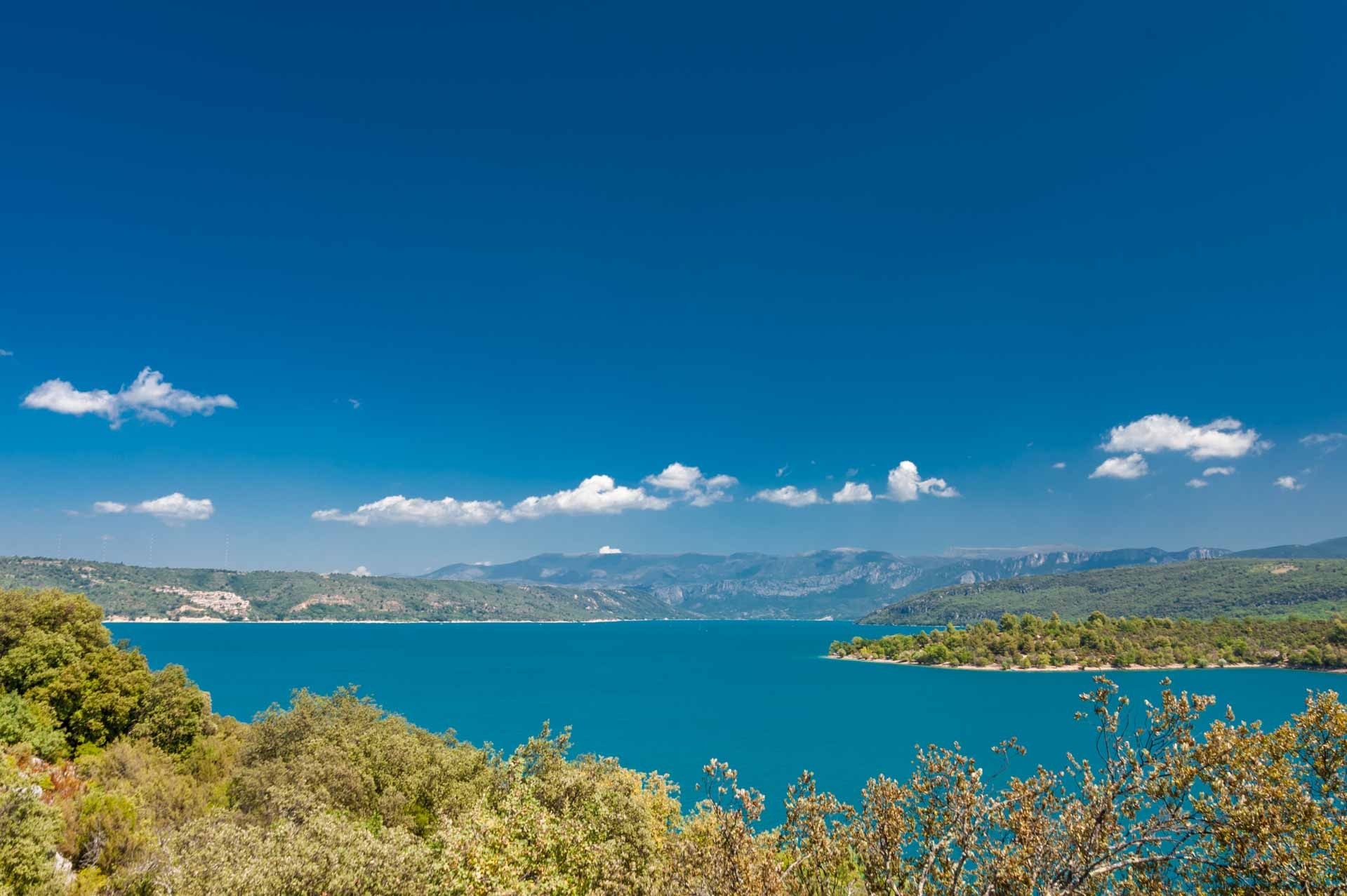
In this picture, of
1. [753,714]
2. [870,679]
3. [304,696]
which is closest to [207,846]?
[304,696]

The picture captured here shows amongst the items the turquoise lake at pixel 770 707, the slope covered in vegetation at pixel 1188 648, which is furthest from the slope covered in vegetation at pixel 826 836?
the slope covered in vegetation at pixel 1188 648

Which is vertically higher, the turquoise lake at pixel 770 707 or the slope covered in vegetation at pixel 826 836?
the slope covered in vegetation at pixel 826 836

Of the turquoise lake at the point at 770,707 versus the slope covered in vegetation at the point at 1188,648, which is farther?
the slope covered in vegetation at the point at 1188,648

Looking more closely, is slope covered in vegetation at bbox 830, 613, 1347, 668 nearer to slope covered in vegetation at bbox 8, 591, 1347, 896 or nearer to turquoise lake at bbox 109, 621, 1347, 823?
turquoise lake at bbox 109, 621, 1347, 823

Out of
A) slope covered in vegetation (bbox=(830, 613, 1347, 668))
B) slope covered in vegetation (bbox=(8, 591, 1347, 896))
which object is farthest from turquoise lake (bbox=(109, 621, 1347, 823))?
slope covered in vegetation (bbox=(8, 591, 1347, 896))

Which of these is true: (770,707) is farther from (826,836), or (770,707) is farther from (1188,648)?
(826,836)

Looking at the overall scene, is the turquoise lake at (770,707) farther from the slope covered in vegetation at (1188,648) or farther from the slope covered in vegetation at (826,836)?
the slope covered in vegetation at (826,836)

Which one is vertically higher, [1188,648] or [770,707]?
[1188,648]

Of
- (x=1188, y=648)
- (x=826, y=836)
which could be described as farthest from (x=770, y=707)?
(x=826, y=836)

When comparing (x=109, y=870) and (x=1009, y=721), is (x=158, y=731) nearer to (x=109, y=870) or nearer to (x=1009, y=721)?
(x=109, y=870)

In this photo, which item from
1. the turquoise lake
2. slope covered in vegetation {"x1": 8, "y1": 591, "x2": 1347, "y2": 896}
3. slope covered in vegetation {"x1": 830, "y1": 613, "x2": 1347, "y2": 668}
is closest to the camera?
slope covered in vegetation {"x1": 8, "y1": 591, "x2": 1347, "y2": 896}

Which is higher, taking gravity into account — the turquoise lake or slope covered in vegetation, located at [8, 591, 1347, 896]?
slope covered in vegetation, located at [8, 591, 1347, 896]

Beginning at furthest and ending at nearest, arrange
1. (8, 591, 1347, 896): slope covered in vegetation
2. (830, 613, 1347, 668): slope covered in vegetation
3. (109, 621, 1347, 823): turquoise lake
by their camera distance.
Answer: (830, 613, 1347, 668): slope covered in vegetation → (109, 621, 1347, 823): turquoise lake → (8, 591, 1347, 896): slope covered in vegetation

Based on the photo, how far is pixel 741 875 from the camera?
1420cm
